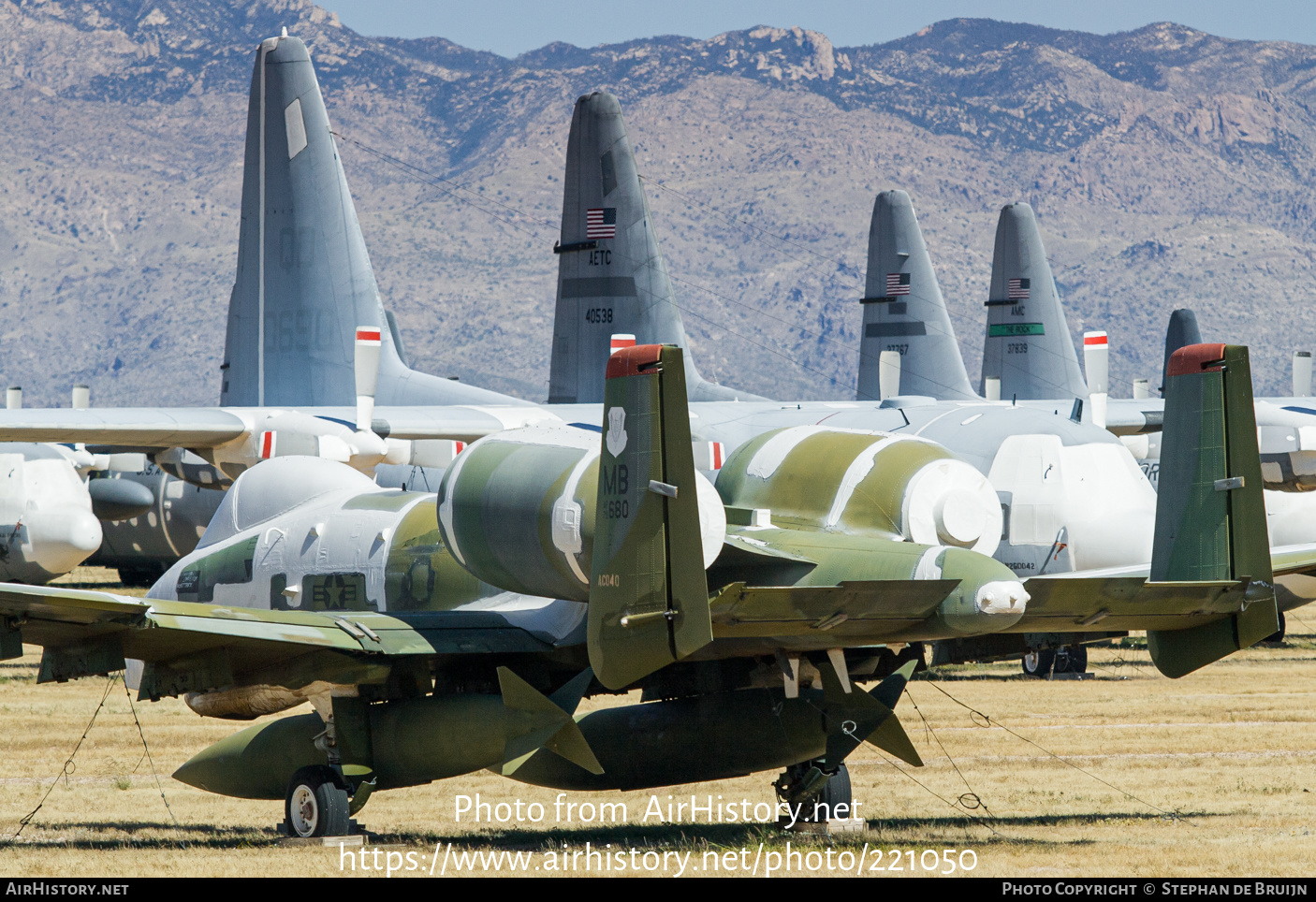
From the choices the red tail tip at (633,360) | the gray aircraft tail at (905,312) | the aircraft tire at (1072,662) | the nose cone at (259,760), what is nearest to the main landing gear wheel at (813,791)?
the nose cone at (259,760)

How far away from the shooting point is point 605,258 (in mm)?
26500

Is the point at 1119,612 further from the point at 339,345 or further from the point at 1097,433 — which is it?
the point at 339,345

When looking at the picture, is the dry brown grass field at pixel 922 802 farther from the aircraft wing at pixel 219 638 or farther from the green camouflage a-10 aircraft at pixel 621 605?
the aircraft wing at pixel 219 638

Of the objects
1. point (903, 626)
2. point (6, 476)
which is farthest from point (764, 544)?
point (6, 476)

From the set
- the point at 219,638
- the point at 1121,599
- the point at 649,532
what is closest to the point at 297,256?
the point at 219,638

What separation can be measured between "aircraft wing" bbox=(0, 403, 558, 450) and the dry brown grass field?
3777 mm

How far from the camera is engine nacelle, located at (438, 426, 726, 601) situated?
905 centimetres

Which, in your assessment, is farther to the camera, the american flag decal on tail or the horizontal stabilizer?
the american flag decal on tail

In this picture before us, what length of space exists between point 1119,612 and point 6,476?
22.4m

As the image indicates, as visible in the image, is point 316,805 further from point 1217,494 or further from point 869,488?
point 1217,494

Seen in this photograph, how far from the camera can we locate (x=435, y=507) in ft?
37.3

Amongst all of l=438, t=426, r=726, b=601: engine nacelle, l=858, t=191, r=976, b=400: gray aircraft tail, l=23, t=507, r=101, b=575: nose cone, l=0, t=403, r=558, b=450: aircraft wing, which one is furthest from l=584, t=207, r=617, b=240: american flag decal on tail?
l=438, t=426, r=726, b=601: engine nacelle

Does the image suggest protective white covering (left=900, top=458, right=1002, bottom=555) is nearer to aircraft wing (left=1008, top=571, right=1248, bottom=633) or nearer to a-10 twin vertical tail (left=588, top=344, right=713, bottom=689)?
aircraft wing (left=1008, top=571, right=1248, bottom=633)

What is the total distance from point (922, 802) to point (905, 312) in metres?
25.4
